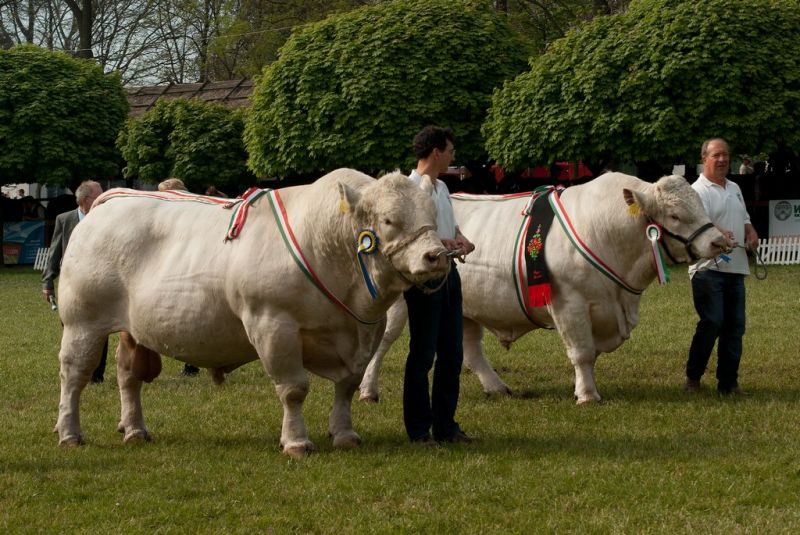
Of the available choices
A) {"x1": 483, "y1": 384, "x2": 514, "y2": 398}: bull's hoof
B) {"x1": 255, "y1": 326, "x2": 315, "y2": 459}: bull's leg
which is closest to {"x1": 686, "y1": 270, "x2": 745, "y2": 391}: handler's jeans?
{"x1": 483, "y1": 384, "x2": 514, "y2": 398}: bull's hoof

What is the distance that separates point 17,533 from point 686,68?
18.4m

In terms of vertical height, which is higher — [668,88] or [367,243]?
[668,88]

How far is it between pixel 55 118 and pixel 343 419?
22987 mm

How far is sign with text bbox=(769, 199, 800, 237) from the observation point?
24344 millimetres

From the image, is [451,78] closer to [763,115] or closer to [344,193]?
[763,115]

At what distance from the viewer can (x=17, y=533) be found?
555 cm

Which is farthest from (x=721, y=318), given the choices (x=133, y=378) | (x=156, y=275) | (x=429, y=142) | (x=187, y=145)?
(x=187, y=145)

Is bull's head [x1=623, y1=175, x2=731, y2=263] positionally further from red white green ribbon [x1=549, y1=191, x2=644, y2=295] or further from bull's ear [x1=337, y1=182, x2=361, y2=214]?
bull's ear [x1=337, y1=182, x2=361, y2=214]

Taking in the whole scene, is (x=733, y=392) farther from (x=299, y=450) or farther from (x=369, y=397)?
(x=299, y=450)

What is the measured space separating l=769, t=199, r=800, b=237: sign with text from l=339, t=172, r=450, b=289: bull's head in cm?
1957

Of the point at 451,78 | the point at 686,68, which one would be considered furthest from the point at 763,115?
the point at 451,78

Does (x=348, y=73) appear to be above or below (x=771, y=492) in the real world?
above

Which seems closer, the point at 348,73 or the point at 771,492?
the point at 771,492

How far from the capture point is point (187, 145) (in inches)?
1110
